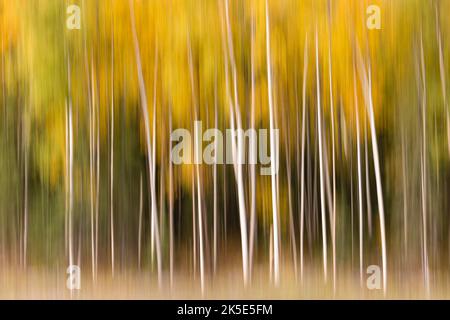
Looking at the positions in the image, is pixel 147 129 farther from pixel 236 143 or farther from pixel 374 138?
pixel 374 138

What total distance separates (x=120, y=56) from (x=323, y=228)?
2361 mm

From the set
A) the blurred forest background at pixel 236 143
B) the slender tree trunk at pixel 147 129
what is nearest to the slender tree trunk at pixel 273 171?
the blurred forest background at pixel 236 143

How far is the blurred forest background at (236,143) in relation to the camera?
529 centimetres

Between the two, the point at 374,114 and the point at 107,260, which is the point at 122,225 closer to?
the point at 107,260

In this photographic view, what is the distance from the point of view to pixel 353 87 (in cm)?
545

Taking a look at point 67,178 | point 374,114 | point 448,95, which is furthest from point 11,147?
point 448,95

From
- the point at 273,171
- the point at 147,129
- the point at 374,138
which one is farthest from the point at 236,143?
the point at 374,138

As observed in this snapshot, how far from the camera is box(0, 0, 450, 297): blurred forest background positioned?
5.29 meters

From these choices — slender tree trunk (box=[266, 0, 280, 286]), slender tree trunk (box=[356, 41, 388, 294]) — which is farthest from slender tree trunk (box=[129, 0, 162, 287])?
slender tree trunk (box=[356, 41, 388, 294])

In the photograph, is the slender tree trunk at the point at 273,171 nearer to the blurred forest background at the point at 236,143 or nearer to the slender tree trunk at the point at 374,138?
the blurred forest background at the point at 236,143

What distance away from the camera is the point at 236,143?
529cm

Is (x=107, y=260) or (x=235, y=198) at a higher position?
(x=235, y=198)
